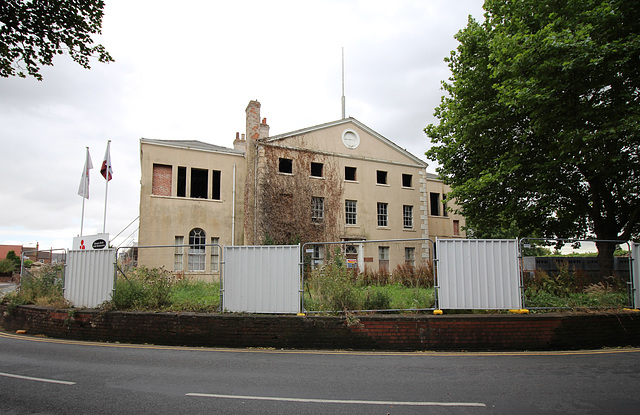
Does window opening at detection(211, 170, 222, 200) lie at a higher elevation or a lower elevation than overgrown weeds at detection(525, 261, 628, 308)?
higher

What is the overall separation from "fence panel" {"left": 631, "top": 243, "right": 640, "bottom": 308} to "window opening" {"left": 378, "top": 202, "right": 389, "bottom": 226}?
20.4 metres

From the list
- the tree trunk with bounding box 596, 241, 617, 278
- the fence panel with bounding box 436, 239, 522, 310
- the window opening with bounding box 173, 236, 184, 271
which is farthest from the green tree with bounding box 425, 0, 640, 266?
the window opening with bounding box 173, 236, 184, 271

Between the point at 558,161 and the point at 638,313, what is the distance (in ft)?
27.9

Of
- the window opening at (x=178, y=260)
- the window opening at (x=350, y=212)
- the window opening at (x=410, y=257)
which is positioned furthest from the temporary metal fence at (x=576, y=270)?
→ the window opening at (x=350, y=212)

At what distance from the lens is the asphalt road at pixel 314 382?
534 centimetres

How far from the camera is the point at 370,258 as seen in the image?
11211 mm

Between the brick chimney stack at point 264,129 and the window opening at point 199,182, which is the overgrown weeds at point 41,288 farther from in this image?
the brick chimney stack at point 264,129

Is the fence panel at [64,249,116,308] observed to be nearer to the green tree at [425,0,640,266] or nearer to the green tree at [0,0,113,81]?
the green tree at [0,0,113,81]

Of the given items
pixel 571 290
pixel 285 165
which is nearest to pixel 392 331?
pixel 571 290

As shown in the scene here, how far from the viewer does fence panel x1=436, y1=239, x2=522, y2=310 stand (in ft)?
31.3

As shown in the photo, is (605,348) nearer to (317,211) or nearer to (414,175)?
(317,211)

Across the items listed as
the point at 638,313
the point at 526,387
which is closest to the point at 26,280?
the point at 526,387

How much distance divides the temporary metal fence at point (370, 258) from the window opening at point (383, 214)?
61.5 ft

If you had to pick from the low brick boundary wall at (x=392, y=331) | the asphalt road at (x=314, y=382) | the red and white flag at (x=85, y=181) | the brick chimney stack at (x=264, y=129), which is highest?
the brick chimney stack at (x=264, y=129)
